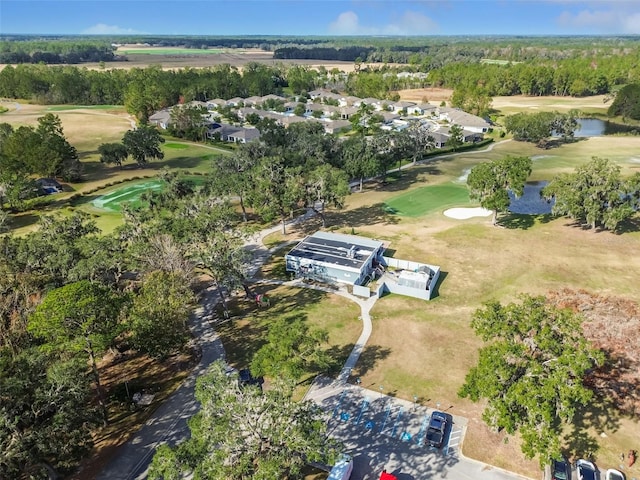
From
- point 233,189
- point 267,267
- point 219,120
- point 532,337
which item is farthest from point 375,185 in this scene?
point 219,120

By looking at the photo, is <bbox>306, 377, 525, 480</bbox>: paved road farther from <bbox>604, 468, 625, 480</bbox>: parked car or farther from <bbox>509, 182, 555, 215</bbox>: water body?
<bbox>509, 182, 555, 215</bbox>: water body

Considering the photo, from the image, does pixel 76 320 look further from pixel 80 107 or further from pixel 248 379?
pixel 80 107

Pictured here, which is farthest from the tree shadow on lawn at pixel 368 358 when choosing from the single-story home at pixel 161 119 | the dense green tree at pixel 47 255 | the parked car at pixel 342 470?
the single-story home at pixel 161 119

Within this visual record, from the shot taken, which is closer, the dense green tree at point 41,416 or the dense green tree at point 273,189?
the dense green tree at point 41,416

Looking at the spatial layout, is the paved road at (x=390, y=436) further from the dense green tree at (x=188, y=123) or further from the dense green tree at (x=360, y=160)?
the dense green tree at (x=188, y=123)

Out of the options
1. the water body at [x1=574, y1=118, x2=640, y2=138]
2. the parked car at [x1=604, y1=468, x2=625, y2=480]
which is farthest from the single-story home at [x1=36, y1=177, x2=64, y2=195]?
the water body at [x1=574, y1=118, x2=640, y2=138]
